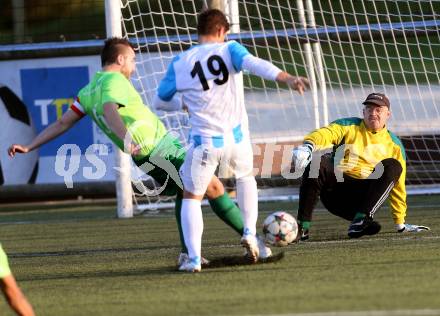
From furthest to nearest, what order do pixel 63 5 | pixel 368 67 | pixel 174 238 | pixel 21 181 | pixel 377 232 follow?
1. pixel 63 5
2. pixel 21 181
3. pixel 368 67
4. pixel 174 238
5. pixel 377 232

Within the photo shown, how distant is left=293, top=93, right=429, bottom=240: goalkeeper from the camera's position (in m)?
8.92

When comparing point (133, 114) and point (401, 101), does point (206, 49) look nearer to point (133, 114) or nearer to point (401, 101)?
point (133, 114)

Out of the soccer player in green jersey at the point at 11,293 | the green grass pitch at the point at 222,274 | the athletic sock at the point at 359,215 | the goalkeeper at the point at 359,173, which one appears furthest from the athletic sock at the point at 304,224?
the soccer player in green jersey at the point at 11,293

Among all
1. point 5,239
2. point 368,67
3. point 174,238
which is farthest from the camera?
point 368,67

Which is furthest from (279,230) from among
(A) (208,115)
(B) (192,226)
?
(A) (208,115)

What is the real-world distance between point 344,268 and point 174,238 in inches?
124

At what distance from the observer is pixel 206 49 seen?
7.43m

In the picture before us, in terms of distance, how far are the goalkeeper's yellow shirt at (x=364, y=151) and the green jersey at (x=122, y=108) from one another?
5.71 ft

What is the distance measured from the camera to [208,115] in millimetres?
7449

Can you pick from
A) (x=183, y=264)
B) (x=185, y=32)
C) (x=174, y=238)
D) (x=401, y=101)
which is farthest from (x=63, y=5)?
(x=183, y=264)

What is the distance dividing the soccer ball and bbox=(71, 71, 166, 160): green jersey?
3.22 feet

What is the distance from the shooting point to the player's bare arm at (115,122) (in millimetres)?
7531

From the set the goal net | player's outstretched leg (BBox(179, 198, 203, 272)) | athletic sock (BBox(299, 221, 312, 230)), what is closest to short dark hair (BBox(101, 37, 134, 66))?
player's outstretched leg (BBox(179, 198, 203, 272))

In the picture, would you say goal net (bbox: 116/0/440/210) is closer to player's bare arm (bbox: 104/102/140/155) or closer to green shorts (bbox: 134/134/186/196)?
green shorts (bbox: 134/134/186/196)
